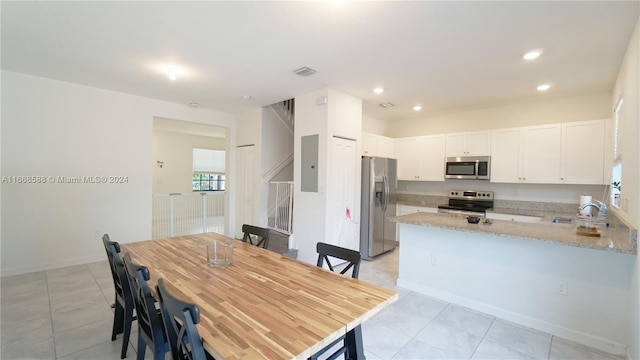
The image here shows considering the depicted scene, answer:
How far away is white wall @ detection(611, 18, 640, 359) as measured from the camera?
189cm

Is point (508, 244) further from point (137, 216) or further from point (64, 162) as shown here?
point (64, 162)

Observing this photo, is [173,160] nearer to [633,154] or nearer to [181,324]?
[181,324]

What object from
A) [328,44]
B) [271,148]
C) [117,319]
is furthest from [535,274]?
[271,148]

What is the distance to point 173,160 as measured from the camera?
8430 mm

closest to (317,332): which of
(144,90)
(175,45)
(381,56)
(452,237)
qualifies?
(452,237)

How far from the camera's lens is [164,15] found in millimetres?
2209

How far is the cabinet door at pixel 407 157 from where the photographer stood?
5535 mm

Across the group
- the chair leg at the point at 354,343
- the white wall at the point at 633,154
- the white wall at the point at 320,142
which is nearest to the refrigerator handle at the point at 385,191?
the white wall at the point at 320,142

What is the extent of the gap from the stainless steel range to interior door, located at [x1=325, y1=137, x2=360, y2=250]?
1.76m

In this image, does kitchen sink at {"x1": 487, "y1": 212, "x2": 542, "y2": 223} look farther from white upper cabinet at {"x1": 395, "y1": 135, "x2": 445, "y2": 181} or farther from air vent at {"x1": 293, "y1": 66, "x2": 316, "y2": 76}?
air vent at {"x1": 293, "y1": 66, "x2": 316, "y2": 76}

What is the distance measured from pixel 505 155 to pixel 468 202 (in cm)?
104

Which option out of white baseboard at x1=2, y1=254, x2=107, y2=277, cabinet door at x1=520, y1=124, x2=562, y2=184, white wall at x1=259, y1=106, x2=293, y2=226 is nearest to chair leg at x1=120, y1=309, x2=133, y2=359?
white baseboard at x1=2, y1=254, x2=107, y2=277

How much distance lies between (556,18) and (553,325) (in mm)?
2646

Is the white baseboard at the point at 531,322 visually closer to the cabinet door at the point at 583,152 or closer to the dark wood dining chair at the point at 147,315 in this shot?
the cabinet door at the point at 583,152
